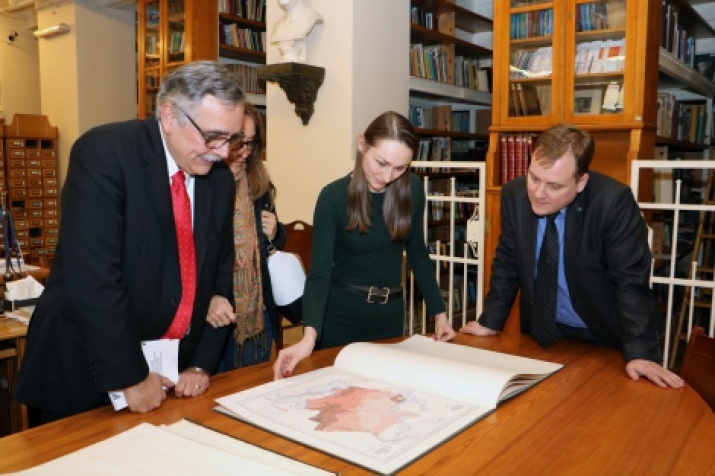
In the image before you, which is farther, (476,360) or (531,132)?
(531,132)

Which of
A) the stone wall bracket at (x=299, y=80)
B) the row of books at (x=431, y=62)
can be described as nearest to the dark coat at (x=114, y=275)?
the stone wall bracket at (x=299, y=80)

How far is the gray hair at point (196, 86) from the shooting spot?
1.33m

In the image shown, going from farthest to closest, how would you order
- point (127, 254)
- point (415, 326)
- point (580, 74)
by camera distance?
point (415, 326), point (580, 74), point (127, 254)

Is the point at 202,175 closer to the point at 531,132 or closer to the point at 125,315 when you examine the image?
the point at 125,315

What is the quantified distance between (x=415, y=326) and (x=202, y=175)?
383cm

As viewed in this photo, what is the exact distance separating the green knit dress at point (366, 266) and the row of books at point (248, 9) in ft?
13.7

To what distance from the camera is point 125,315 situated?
128cm

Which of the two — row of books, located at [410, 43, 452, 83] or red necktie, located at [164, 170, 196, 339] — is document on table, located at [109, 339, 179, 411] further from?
row of books, located at [410, 43, 452, 83]

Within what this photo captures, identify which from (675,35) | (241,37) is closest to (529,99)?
(675,35)

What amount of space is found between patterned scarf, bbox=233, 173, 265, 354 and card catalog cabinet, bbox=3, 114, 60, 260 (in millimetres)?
5297

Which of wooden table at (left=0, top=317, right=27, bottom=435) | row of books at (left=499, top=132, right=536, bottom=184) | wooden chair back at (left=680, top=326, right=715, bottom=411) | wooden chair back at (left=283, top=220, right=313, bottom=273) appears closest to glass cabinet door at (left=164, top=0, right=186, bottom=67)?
wooden chair back at (left=283, top=220, right=313, bottom=273)

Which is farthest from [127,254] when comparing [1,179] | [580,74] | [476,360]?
[1,179]

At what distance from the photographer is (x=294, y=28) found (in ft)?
13.8

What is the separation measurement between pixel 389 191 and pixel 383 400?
0.87 metres
